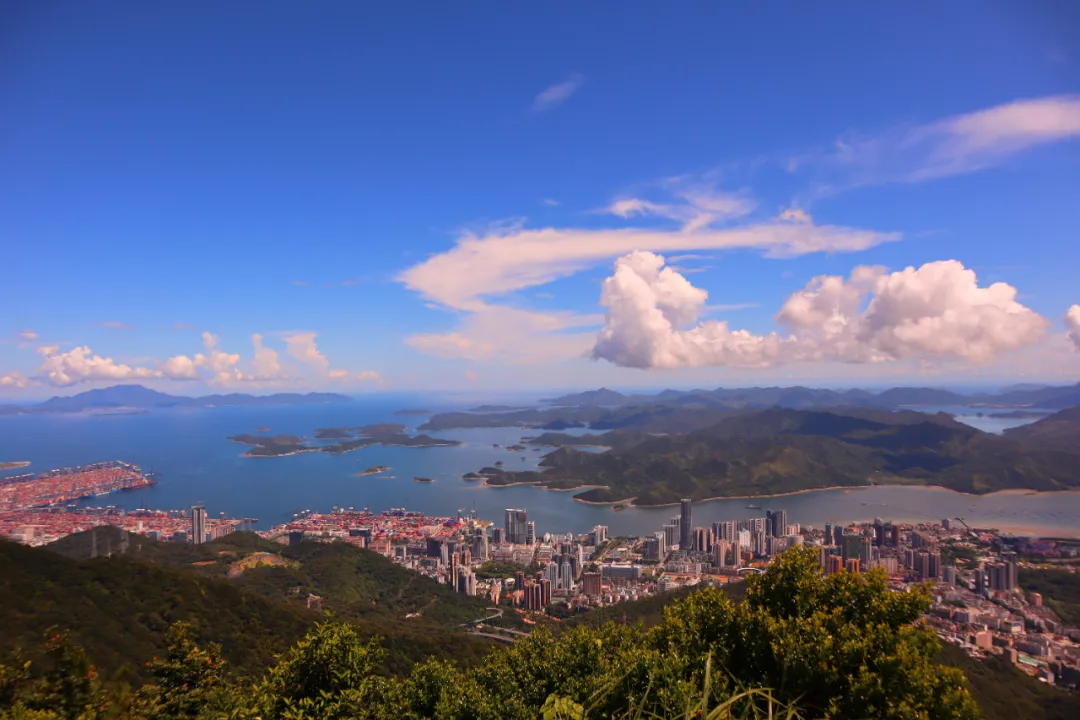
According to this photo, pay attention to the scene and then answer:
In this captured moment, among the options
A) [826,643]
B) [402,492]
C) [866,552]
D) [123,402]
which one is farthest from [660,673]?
[123,402]

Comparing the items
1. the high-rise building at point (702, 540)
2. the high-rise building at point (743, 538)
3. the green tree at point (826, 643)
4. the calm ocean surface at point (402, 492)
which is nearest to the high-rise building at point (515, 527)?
the calm ocean surface at point (402, 492)

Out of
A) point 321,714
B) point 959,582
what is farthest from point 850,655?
point 959,582

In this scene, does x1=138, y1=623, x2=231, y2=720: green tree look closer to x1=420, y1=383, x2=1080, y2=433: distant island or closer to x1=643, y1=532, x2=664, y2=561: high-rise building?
x1=643, y1=532, x2=664, y2=561: high-rise building

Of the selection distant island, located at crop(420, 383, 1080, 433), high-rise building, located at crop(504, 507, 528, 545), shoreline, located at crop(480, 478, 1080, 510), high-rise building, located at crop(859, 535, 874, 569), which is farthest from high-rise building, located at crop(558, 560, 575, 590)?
distant island, located at crop(420, 383, 1080, 433)

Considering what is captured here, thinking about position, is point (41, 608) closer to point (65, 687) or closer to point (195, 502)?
point (65, 687)

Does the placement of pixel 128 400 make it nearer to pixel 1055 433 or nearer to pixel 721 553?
pixel 721 553

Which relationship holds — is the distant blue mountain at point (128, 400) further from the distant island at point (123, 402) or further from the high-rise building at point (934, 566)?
the high-rise building at point (934, 566)
